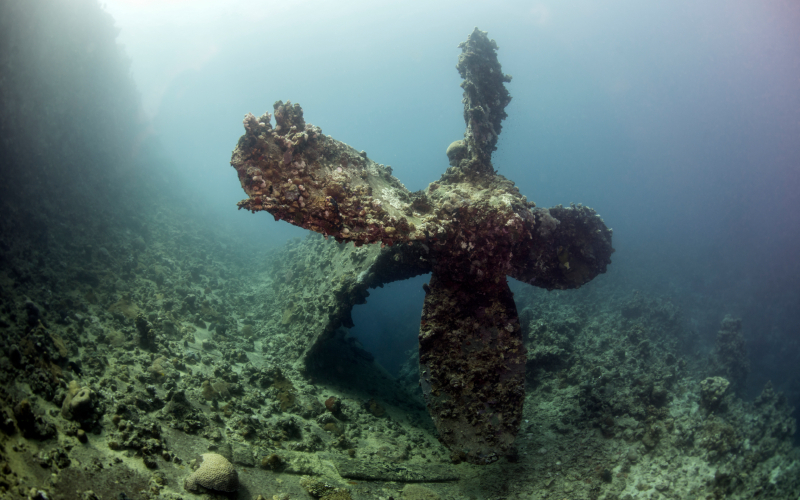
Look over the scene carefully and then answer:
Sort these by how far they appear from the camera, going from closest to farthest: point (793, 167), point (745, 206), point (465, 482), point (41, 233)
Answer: point (465, 482), point (41, 233), point (745, 206), point (793, 167)

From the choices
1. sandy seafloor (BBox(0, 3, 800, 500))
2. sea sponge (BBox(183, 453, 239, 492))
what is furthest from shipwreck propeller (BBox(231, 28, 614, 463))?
sea sponge (BBox(183, 453, 239, 492))

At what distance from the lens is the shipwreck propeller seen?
4.87 metres

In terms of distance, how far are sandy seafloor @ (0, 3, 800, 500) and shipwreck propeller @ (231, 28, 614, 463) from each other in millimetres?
1861

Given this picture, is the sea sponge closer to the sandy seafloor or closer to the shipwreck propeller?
the sandy seafloor

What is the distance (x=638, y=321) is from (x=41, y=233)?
2734cm

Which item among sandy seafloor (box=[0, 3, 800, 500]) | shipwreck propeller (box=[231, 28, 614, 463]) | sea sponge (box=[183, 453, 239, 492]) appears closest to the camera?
sea sponge (box=[183, 453, 239, 492])

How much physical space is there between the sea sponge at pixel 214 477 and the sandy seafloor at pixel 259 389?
0.36 feet

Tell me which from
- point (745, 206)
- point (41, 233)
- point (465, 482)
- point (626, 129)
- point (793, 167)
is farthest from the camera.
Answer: point (626, 129)

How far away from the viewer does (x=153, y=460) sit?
14.2 ft

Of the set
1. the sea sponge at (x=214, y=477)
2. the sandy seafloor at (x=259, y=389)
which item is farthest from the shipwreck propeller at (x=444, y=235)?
the sea sponge at (x=214, y=477)

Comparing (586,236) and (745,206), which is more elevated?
(745,206)

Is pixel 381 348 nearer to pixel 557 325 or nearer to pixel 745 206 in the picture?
pixel 557 325

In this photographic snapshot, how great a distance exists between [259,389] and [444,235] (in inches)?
262

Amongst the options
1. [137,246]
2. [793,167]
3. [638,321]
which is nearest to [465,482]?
[638,321]
